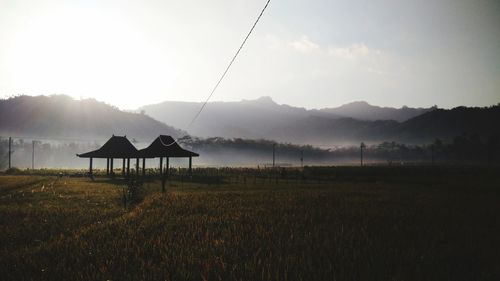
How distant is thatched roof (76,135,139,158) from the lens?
37094 mm

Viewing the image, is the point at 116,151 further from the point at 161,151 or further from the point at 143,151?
the point at 161,151

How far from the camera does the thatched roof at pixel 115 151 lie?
37.1m

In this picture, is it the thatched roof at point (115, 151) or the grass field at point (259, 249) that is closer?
the grass field at point (259, 249)

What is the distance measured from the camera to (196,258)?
427 cm

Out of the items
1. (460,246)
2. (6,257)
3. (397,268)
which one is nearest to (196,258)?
(397,268)

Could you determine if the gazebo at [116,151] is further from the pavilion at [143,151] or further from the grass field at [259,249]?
the grass field at [259,249]

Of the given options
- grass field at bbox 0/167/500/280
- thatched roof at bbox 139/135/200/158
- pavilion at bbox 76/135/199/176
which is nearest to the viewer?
grass field at bbox 0/167/500/280

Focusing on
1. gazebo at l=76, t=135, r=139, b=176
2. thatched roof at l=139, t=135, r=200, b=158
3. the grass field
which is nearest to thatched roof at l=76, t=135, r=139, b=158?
gazebo at l=76, t=135, r=139, b=176

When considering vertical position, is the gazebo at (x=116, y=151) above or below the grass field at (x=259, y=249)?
above

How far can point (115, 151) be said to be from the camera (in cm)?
3816

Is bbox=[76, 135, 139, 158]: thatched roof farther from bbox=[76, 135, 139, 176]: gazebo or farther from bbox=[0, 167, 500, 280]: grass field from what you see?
bbox=[0, 167, 500, 280]: grass field

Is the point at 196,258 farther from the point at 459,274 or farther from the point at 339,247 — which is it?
the point at 459,274

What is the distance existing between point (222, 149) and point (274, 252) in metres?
190

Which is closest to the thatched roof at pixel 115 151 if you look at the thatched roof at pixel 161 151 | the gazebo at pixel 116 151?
the gazebo at pixel 116 151
